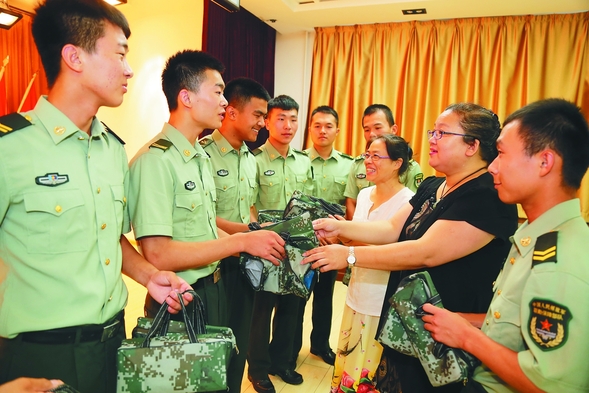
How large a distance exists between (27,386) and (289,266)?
3.37 feet

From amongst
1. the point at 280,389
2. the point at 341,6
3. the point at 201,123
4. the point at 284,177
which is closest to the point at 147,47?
the point at 341,6

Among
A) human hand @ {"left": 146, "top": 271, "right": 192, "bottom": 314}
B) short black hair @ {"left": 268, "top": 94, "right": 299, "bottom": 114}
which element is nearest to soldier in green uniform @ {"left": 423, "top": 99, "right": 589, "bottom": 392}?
human hand @ {"left": 146, "top": 271, "right": 192, "bottom": 314}

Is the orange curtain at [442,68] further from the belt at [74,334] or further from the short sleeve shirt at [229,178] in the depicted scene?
the belt at [74,334]

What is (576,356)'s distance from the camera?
90 centimetres

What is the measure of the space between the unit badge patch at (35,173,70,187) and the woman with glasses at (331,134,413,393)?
1.58 m

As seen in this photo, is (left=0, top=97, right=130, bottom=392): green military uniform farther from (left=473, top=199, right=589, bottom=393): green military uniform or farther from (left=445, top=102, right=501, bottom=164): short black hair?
(left=445, top=102, right=501, bottom=164): short black hair

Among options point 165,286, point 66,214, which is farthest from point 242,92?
point 66,214

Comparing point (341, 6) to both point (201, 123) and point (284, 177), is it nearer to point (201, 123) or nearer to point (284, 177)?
point (284, 177)

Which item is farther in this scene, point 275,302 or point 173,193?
point 275,302

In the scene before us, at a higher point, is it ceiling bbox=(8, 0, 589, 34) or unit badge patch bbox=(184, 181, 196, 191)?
ceiling bbox=(8, 0, 589, 34)

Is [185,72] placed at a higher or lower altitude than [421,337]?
higher

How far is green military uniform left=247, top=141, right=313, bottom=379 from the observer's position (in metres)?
2.66

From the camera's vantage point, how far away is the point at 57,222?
1.11 m

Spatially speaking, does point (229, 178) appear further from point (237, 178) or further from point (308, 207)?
point (308, 207)
